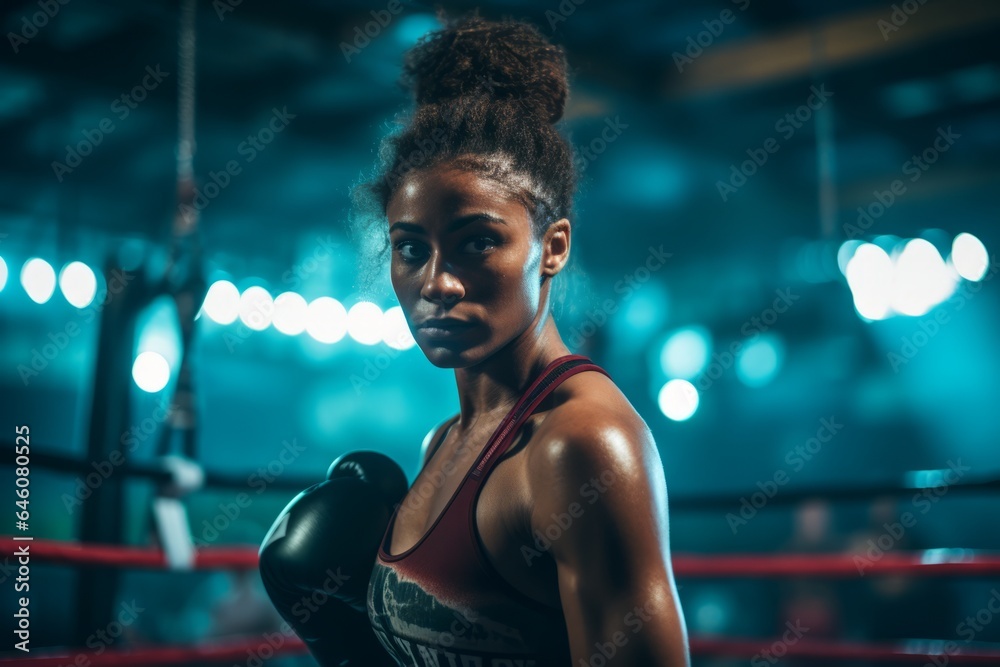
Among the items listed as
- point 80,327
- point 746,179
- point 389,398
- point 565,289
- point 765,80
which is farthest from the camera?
point 389,398

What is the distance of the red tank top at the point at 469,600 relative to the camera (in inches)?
37.8

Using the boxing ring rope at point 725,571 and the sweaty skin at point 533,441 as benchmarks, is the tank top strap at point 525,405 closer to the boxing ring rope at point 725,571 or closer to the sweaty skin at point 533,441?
the sweaty skin at point 533,441

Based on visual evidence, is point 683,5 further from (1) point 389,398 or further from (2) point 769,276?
(1) point 389,398

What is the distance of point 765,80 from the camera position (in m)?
5.20

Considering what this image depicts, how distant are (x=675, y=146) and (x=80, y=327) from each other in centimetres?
715

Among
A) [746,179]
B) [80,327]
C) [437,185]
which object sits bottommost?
[80,327]

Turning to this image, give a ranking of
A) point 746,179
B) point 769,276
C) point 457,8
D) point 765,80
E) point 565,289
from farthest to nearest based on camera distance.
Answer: point 769,276 → point 746,179 → point 765,80 → point 457,8 → point 565,289

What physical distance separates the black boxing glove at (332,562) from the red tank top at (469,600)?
13cm

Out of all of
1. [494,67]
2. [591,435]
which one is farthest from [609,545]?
[494,67]

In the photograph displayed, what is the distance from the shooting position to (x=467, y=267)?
103 cm

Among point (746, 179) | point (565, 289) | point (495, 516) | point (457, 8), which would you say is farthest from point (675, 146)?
point (495, 516)

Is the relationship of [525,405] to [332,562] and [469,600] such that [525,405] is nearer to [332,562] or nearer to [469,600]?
[469,600]

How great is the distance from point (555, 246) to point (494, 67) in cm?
27

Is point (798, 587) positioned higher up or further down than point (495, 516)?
further down
